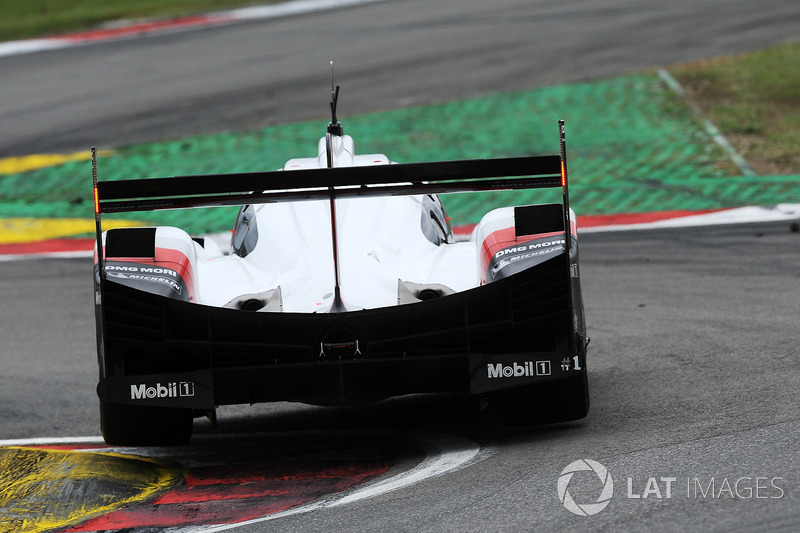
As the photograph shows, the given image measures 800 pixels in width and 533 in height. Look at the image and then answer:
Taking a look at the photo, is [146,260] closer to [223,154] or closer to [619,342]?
[619,342]

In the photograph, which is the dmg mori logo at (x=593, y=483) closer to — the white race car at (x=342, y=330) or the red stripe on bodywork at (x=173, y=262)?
the white race car at (x=342, y=330)

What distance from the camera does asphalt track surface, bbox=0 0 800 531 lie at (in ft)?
15.4

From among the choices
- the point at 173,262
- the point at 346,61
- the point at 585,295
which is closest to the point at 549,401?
the point at 173,262

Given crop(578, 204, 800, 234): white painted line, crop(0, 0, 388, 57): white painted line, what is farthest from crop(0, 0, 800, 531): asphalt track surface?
→ crop(0, 0, 388, 57): white painted line

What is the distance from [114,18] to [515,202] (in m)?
13.9

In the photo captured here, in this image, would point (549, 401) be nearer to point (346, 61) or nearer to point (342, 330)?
point (342, 330)

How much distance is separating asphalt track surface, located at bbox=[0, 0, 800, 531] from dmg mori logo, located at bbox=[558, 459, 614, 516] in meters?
0.04

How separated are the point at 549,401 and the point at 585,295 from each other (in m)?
3.79

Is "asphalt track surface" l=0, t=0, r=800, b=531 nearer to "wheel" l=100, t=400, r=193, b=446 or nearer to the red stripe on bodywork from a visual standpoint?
"wheel" l=100, t=400, r=193, b=446

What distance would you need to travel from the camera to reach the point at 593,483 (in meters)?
4.71

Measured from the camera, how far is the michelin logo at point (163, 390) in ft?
18.5

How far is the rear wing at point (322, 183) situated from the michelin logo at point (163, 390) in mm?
664

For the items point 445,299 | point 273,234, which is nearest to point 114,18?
point 273,234

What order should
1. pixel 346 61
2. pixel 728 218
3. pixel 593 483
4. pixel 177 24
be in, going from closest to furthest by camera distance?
pixel 593 483
pixel 728 218
pixel 346 61
pixel 177 24
